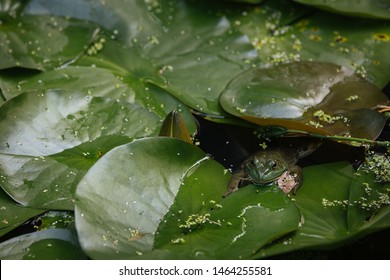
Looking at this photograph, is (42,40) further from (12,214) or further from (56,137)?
(12,214)

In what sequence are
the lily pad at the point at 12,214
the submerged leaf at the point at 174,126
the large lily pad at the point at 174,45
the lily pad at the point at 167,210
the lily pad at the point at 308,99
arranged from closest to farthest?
the lily pad at the point at 167,210, the lily pad at the point at 12,214, the submerged leaf at the point at 174,126, the lily pad at the point at 308,99, the large lily pad at the point at 174,45

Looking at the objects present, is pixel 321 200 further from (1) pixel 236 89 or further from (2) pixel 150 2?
(2) pixel 150 2

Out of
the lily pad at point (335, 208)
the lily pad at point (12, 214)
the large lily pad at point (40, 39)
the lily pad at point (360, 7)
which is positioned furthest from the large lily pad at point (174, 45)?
the lily pad at point (12, 214)

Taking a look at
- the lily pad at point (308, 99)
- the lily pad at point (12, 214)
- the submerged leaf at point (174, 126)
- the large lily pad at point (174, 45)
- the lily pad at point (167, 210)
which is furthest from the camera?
the large lily pad at point (174, 45)

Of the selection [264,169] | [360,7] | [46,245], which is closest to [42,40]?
[46,245]

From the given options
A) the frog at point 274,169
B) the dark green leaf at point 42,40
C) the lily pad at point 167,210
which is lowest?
the frog at point 274,169

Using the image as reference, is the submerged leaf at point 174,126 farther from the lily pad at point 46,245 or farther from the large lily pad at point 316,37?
the large lily pad at point 316,37
